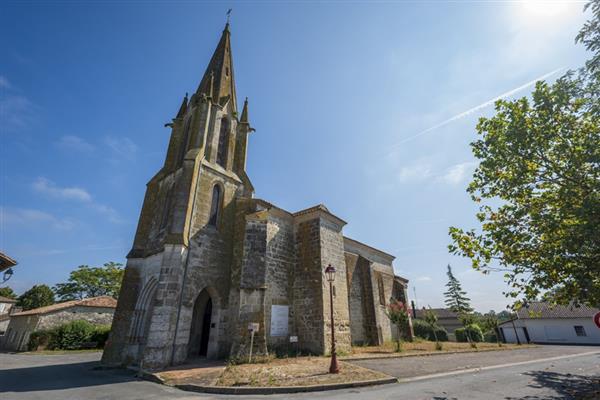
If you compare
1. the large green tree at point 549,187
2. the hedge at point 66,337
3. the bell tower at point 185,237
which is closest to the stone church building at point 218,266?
the bell tower at point 185,237

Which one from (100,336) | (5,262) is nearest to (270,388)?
(5,262)

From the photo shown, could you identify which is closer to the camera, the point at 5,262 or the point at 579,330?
the point at 5,262

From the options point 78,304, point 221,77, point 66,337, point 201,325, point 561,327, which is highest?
point 221,77

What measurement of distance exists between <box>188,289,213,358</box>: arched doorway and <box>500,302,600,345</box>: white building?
107 ft

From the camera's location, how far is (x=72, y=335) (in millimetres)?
23750

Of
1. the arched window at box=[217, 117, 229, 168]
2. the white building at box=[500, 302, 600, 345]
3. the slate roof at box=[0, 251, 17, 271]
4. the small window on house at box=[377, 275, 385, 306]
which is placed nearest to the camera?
the slate roof at box=[0, 251, 17, 271]

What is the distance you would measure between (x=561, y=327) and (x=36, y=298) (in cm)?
7442

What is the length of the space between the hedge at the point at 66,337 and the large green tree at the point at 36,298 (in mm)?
27812

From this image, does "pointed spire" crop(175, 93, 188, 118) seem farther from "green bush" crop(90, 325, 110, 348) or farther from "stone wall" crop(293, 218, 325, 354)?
"green bush" crop(90, 325, 110, 348)

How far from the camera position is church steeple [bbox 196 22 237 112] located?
18188 millimetres

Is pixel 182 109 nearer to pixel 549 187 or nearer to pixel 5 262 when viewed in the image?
pixel 5 262

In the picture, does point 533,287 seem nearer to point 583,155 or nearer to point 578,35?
point 583,155

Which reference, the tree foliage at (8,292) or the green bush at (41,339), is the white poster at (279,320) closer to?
the green bush at (41,339)

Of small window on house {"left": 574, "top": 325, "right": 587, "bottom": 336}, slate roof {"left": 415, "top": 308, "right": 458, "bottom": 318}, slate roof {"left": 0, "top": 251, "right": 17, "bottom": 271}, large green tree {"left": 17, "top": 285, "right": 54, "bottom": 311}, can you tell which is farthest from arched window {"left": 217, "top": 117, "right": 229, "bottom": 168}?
large green tree {"left": 17, "top": 285, "right": 54, "bottom": 311}
